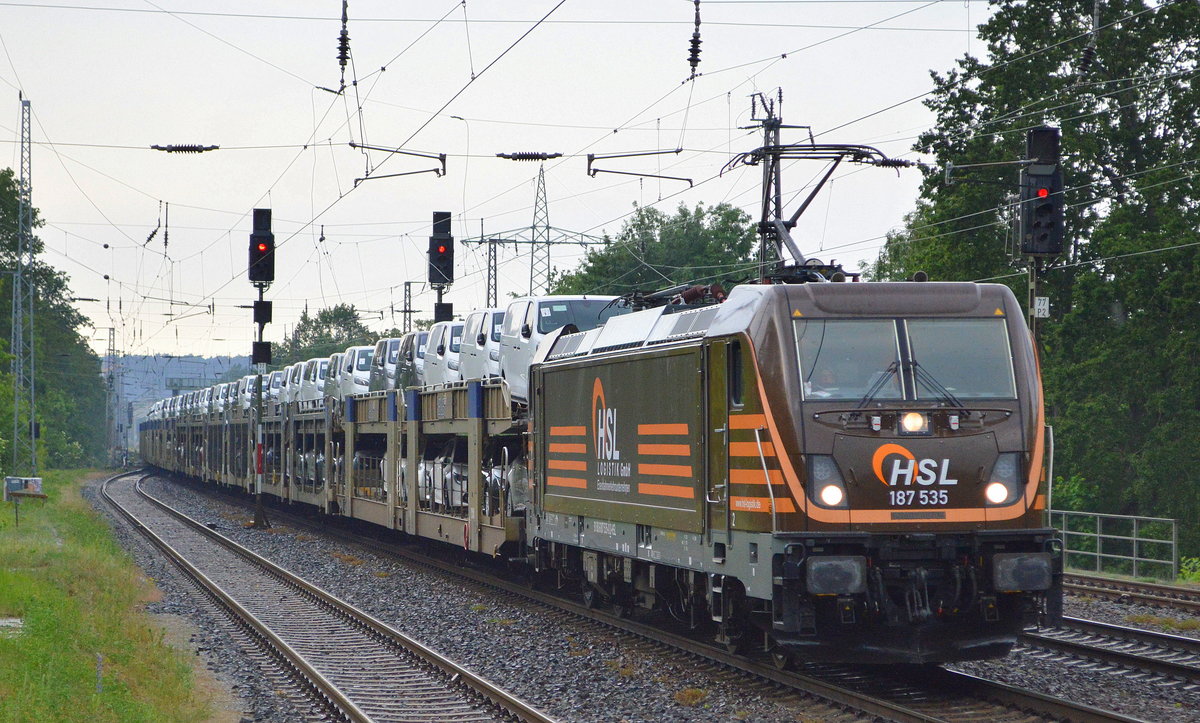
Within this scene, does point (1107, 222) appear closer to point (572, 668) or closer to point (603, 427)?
point (603, 427)

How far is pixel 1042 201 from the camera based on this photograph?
1672cm

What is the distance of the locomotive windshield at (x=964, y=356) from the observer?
10.5 metres

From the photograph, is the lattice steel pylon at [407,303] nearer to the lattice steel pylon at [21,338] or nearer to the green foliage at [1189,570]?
the lattice steel pylon at [21,338]

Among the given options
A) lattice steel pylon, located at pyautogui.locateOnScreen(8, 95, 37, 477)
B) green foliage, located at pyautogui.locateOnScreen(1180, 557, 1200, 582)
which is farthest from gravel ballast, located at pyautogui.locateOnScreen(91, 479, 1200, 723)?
lattice steel pylon, located at pyautogui.locateOnScreen(8, 95, 37, 477)

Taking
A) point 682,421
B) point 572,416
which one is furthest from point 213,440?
point 682,421

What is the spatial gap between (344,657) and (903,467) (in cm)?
644

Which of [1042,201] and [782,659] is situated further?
[1042,201]

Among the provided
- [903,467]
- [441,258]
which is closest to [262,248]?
[441,258]

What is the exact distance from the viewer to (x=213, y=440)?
50719 millimetres

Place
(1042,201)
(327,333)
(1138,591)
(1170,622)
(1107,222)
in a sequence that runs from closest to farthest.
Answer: (1170,622), (1042,201), (1138,591), (1107,222), (327,333)

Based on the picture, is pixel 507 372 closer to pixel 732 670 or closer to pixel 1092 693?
pixel 732 670

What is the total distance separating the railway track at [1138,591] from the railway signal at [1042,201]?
13.4 feet

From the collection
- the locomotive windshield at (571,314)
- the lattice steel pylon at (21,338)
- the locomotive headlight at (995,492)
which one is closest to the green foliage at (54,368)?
the lattice steel pylon at (21,338)

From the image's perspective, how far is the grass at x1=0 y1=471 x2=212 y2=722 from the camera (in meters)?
9.60
